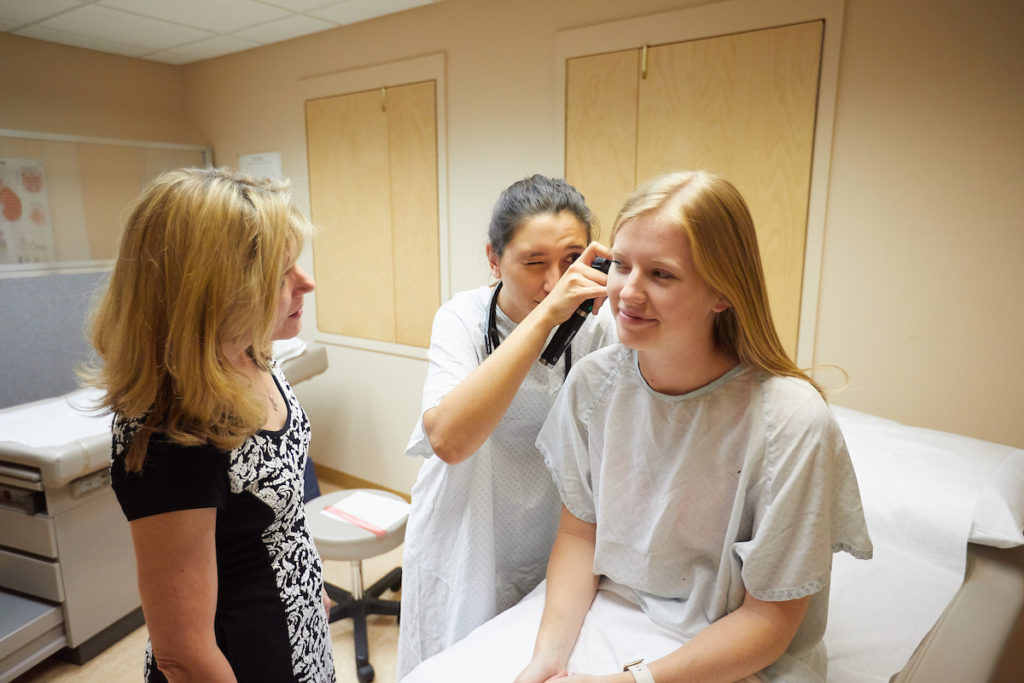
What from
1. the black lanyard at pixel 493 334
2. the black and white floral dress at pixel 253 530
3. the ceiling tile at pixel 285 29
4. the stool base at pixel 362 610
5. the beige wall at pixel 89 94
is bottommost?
the stool base at pixel 362 610

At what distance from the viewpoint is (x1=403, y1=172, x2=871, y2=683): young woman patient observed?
3.06 feet

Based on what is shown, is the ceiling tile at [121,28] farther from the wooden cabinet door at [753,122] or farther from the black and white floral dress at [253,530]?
the black and white floral dress at [253,530]

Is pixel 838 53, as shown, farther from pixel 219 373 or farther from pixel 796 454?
pixel 219 373

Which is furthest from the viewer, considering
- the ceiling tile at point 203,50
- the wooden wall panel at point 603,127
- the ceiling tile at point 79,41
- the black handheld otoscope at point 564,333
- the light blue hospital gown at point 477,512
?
the ceiling tile at point 203,50

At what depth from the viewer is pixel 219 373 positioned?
87 centimetres

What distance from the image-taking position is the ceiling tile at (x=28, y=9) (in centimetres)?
275

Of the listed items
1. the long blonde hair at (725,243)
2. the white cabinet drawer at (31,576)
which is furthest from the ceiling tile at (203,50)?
the long blonde hair at (725,243)

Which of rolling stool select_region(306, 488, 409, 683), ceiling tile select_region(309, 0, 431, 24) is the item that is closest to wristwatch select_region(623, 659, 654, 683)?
rolling stool select_region(306, 488, 409, 683)

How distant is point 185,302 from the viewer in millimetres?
839

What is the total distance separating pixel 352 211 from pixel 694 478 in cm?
286

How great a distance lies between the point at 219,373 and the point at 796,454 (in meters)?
0.89

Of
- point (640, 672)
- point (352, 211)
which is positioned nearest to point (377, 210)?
point (352, 211)

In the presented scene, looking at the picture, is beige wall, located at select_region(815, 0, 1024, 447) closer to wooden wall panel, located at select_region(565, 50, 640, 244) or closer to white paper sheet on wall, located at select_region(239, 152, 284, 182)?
wooden wall panel, located at select_region(565, 50, 640, 244)

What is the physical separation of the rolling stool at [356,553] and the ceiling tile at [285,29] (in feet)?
7.84
